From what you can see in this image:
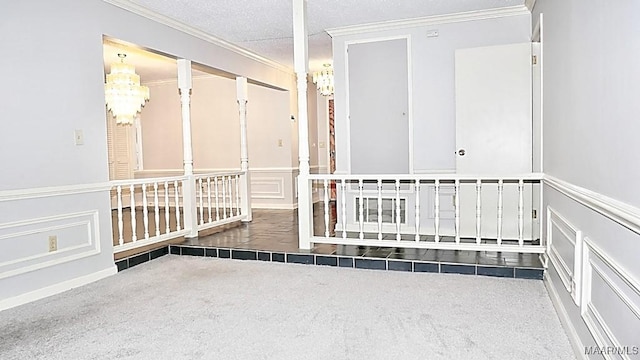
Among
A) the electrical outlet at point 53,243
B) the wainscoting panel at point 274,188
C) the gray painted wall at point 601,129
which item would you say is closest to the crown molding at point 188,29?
the wainscoting panel at point 274,188

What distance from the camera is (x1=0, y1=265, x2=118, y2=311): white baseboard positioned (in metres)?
3.13

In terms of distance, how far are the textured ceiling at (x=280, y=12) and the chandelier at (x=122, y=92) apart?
1.06 m

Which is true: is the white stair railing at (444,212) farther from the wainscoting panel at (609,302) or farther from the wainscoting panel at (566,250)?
the wainscoting panel at (609,302)

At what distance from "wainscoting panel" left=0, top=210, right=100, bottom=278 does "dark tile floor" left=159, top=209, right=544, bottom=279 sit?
1.14 m

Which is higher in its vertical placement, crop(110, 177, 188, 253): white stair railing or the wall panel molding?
the wall panel molding

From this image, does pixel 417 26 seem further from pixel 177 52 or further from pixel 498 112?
pixel 177 52

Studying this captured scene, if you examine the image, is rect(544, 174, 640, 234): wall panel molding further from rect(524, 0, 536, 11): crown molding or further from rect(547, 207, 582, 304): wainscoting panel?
rect(524, 0, 536, 11): crown molding

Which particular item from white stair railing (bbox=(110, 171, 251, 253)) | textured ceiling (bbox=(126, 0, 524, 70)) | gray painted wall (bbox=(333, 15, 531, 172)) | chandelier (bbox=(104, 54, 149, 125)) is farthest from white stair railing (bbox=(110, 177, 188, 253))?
gray painted wall (bbox=(333, 15, 531, 172))

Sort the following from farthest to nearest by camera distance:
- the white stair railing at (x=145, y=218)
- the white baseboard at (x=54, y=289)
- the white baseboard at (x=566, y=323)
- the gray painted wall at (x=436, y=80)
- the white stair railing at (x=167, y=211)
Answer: the gray painted wall at (x=436, y=80) < the white stair railing at (x=167, y=211) < the white stair railing at (x=145, y=218) < the white baseboard at (x=54, y=289) < the white baseboard at (x=566, y=323)

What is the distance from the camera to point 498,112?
4.59 metres

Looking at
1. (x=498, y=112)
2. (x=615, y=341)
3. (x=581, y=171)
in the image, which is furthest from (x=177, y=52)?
(x=615, y=341)

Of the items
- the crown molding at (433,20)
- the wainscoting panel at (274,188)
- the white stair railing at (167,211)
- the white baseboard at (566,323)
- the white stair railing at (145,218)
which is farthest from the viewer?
the wainscoting panel at (274,188)

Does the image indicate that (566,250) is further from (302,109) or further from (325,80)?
(325,80)

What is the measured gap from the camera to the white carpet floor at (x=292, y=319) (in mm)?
2344
